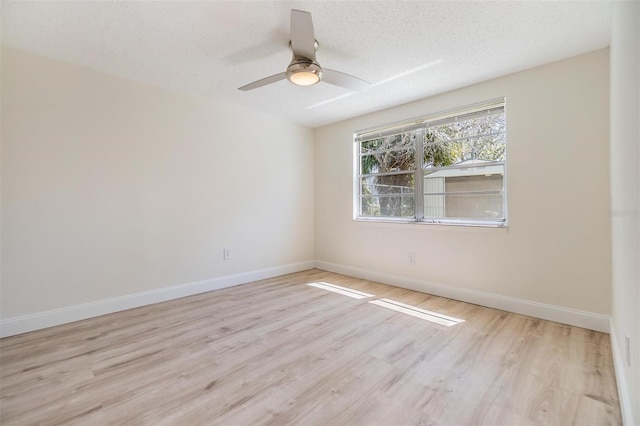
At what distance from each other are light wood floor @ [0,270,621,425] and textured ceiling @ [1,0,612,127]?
233 centimetres

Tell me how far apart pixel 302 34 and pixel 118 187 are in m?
2.35

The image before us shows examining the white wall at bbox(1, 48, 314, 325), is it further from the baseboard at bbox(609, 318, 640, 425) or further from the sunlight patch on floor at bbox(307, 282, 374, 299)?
the baseboard at bbox(609, 318, 640, 425)

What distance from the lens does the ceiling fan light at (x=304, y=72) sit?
1957 millimetres

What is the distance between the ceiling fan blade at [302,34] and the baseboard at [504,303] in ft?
9.00

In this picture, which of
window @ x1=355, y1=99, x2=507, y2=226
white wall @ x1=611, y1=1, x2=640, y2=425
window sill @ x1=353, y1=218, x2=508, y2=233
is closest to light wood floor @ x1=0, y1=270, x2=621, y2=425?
white wall @ x1=611, y1=1, x2=640, y2=425

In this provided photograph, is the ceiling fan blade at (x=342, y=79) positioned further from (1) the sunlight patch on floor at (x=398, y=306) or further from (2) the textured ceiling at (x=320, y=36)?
(1) the sunlight patch on floor at (x=398, y=306)

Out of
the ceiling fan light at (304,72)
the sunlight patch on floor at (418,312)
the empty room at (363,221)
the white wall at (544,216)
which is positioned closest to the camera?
the empty room at (363,221)

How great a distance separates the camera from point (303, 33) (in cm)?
178

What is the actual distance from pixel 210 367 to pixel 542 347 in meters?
2.37

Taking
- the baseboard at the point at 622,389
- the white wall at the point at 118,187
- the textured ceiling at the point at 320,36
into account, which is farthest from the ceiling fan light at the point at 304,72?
the baseboard at the point at 622,389

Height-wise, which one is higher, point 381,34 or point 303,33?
point 381,34

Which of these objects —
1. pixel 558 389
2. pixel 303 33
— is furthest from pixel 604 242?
pixel 303 33

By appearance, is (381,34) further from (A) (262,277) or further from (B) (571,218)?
(A) (262,277)

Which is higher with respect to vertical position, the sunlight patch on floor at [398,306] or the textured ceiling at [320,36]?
the textured ceiling at [320,36]
